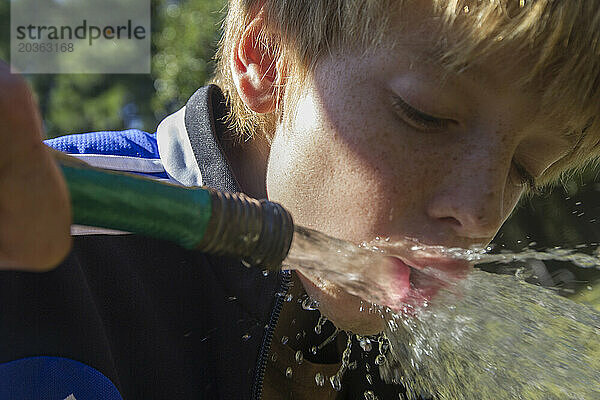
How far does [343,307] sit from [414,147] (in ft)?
0.91

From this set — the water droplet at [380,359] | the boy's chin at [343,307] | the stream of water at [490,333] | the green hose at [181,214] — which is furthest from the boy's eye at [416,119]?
the water droplet at [380,359]

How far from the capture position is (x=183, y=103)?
535 cm

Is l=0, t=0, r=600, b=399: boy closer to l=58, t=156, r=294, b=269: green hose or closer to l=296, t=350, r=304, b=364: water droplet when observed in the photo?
l=296, t=350, r=304, b=364: water droplet

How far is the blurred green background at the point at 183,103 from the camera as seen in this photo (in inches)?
88.0

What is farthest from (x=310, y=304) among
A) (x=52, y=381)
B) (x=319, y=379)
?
(x=52, y=381)

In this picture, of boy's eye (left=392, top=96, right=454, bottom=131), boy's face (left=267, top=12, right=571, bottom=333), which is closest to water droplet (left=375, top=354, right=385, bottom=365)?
boy's face (left=267, top=12, right=571, bottom=333)

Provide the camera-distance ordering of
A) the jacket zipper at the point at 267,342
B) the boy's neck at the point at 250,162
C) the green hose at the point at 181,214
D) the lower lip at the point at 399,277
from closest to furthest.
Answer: the green hose at the point at 181,214 → the lower lip at the point at 399,277 → the jacket zipper at the point at 267,342 → the boy's neck at the point at 250,162

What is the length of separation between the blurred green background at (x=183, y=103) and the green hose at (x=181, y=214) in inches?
31.0

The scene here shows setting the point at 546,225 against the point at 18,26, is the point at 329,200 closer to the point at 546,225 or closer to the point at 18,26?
the point at 546,225

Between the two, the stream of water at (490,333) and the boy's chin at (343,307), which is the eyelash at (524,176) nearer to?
the stream of water at (490,333)

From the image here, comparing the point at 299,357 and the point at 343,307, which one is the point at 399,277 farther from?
the point at 299,357

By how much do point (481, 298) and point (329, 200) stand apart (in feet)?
0.90

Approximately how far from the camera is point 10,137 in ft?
1.59

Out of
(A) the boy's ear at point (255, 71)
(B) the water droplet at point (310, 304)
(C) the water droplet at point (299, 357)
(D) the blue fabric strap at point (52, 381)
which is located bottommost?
(C) the water droplet at point (299, 357)
